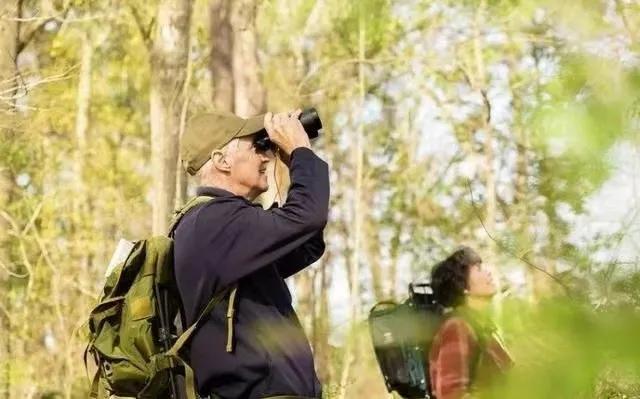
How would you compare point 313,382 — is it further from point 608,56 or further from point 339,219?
point 339,219

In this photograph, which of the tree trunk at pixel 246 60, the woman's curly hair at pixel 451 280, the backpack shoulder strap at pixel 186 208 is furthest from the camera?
the tree trunk at pixel 246 60

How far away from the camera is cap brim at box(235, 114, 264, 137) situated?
2648 mm

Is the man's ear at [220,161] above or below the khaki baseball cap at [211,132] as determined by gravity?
below

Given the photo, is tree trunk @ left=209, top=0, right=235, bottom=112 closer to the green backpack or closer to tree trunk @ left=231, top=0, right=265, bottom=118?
tree trunk @ left=231, top=0, right=265, bottom=118

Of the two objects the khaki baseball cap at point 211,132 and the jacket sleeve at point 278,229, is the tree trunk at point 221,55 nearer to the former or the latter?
the khaki baseball cap at point 211,132

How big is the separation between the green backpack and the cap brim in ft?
1.08

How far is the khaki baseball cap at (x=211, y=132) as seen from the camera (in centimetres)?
267

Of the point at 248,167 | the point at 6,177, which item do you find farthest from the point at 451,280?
the point at 6,177

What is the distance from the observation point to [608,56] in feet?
2.17

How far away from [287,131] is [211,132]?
0.92 feet

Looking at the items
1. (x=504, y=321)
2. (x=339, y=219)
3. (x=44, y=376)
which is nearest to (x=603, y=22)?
(x=504, y=321)

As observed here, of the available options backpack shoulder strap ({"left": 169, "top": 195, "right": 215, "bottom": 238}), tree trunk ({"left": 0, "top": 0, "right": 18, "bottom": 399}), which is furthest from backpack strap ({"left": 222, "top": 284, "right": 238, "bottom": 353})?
tree trunk ({"left": 0, "top": 0, "right": 18, "bottom": 399})

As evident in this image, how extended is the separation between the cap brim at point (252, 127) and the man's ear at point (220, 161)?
0.07 meters

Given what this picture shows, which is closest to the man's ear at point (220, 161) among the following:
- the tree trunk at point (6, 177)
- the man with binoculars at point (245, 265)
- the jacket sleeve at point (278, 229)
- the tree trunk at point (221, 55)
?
the man with binoculars at point (245, 265)
